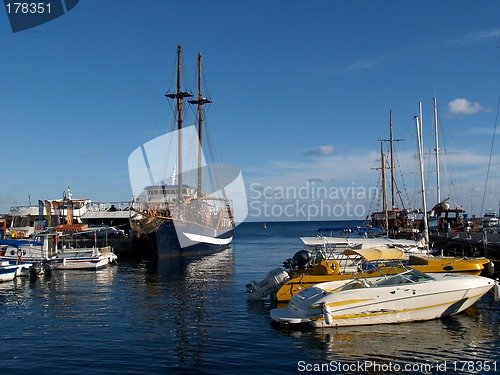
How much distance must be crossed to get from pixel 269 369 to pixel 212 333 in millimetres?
4986

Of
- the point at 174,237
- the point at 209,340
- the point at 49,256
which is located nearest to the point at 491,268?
the point at 209,340

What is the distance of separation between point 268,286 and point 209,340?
7919 millimetres

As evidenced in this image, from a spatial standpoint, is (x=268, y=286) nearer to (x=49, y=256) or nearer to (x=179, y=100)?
(x=49, y=256)

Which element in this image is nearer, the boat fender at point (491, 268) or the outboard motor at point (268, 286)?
the outboard motor at point (268, 286)

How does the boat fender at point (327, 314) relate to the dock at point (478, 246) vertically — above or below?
below

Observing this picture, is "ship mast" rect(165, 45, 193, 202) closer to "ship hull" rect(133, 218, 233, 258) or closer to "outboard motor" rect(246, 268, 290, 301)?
"ship hull" rect(133, 218, 233, 258)

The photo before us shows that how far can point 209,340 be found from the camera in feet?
60.2

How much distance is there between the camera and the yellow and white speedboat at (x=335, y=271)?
23734 millimetres

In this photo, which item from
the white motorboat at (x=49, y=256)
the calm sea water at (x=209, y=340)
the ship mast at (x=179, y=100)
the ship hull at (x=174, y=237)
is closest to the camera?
the calm sea water at (x=209, y=340)

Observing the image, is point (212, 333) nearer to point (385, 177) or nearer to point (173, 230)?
point (173, 230)

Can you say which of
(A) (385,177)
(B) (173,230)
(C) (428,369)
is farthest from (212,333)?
(A) (385,177)

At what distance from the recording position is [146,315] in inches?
905

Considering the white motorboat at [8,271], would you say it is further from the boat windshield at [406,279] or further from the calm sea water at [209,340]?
the boat windshield at [406,279]

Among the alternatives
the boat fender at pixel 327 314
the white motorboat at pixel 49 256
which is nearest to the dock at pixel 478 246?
the boat fender at pixel 327 314
